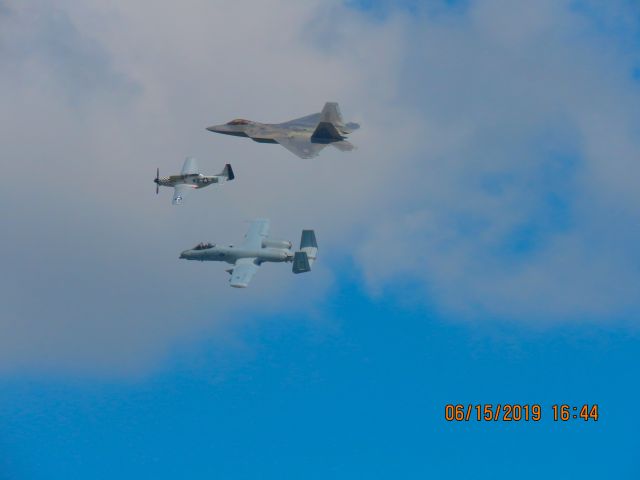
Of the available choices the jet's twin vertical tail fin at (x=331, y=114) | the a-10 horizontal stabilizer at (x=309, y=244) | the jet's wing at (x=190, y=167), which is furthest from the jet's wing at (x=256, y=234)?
the jet's twin vertical tail fin at (x=331, y=114)

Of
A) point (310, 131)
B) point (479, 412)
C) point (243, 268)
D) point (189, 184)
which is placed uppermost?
point (310, 131)

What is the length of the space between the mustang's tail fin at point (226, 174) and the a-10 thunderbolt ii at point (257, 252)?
9.31 m

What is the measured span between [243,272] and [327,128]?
25.1 meters

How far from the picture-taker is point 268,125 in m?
167

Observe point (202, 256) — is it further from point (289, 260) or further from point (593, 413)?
point (593, 413)

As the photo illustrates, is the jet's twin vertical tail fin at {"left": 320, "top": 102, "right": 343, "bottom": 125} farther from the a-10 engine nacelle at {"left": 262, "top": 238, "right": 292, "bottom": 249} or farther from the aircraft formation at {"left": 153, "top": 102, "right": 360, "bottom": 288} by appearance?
the a-10 engine nacelle at {"left": 262, "top": 238, "right": 292, "bottom": 249}

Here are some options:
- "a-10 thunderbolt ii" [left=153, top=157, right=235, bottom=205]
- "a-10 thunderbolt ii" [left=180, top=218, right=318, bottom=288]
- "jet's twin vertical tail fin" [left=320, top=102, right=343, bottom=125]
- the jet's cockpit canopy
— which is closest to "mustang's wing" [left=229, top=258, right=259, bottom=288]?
"a-10 thunderbolt ii" [left=180, top=218, right=318, bottom=288]

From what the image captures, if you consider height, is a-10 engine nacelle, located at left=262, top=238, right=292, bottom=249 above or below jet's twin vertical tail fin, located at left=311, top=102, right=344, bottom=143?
below

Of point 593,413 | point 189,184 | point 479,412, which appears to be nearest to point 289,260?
point 189,184

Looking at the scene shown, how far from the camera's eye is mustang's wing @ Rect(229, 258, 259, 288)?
145m

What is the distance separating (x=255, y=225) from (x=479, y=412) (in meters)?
36.2

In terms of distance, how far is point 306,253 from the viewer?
151 metres

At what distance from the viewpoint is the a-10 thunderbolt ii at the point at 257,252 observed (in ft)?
Answer: 490

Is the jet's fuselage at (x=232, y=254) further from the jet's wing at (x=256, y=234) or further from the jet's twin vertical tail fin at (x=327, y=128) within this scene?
the jet's twin vertical tail fin at (x=327, y=128)
